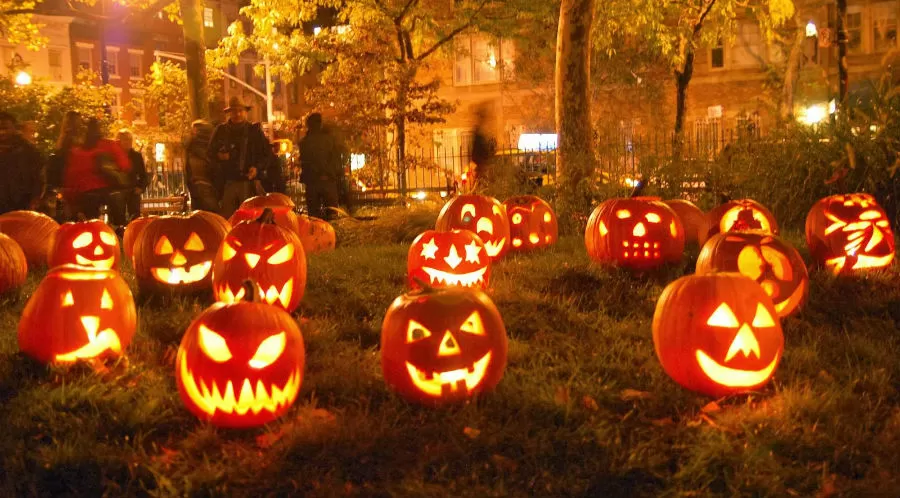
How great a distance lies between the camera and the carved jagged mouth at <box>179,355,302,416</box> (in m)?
3.98

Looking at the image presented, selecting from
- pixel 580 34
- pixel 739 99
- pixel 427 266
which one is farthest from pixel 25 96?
pixel 739 99

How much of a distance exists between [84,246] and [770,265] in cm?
588

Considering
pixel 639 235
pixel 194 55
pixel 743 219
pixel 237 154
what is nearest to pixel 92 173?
pixel 237 154

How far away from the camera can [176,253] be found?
6641 mm

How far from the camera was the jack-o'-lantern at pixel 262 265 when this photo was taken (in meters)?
5.80

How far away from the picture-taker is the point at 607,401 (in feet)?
14.1

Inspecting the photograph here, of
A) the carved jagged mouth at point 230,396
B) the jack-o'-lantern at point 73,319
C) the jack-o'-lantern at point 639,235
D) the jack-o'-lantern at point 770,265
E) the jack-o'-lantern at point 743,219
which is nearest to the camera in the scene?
the carved jagged mouth at point 230,396

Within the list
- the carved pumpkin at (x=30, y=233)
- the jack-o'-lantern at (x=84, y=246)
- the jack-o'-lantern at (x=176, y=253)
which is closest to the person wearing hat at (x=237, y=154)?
the carved pumpkin at (x=30, y=233)

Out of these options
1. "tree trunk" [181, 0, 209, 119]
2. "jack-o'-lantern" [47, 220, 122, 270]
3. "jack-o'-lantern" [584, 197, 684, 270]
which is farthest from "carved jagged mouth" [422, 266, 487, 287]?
"tree trunk" [181, 0, 209, 119]

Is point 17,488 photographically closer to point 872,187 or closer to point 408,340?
point 408,340

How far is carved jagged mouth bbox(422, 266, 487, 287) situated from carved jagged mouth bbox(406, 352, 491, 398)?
7.11 feet

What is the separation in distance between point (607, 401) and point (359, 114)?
47.7 ft

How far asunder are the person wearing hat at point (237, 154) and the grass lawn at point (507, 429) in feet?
16.6

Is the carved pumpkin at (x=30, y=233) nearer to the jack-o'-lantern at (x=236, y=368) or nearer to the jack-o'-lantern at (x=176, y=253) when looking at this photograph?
the jack-o'-lantern at (x=176, y=253)
